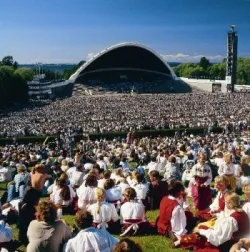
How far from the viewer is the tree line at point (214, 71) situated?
4783 inches

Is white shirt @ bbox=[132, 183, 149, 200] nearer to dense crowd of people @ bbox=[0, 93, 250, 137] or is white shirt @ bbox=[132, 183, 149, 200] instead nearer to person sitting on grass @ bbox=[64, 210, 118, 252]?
person sitting on grass @ bbox=[64, 210, 118, 252]

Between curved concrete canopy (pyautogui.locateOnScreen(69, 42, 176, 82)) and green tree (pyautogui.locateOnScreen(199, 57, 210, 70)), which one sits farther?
green tree (pyautogui.locateOnScreen(199, 57, 210, 70))

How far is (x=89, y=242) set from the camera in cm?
546

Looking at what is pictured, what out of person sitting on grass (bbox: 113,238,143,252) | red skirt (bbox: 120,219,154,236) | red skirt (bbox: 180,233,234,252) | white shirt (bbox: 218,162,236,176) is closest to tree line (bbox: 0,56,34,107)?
white shirt (bbox: 218,162,236,176)

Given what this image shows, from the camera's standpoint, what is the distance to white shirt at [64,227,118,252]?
17.9ft

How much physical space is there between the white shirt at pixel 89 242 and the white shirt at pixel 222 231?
5.59 feet

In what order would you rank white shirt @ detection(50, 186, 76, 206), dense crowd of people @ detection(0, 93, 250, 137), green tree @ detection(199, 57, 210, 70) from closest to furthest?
1. white shirt @ detection(50, 186, 76, 206)
2. dense crowd of people @ detection(0, 93, 250, 137)
3. green tree @ detection(199, 57, 210, 70)

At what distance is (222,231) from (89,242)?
201cm

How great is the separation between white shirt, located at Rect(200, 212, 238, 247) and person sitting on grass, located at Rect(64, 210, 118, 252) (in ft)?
5.52

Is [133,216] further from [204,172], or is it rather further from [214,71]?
[214,71]

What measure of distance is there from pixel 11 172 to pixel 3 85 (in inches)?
2182

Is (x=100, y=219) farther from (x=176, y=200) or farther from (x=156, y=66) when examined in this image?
(x=156, y=66)

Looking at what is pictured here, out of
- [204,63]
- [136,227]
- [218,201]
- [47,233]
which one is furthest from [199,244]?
[204,63]

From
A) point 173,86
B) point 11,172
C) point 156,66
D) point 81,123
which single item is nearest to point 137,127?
point 81,123
